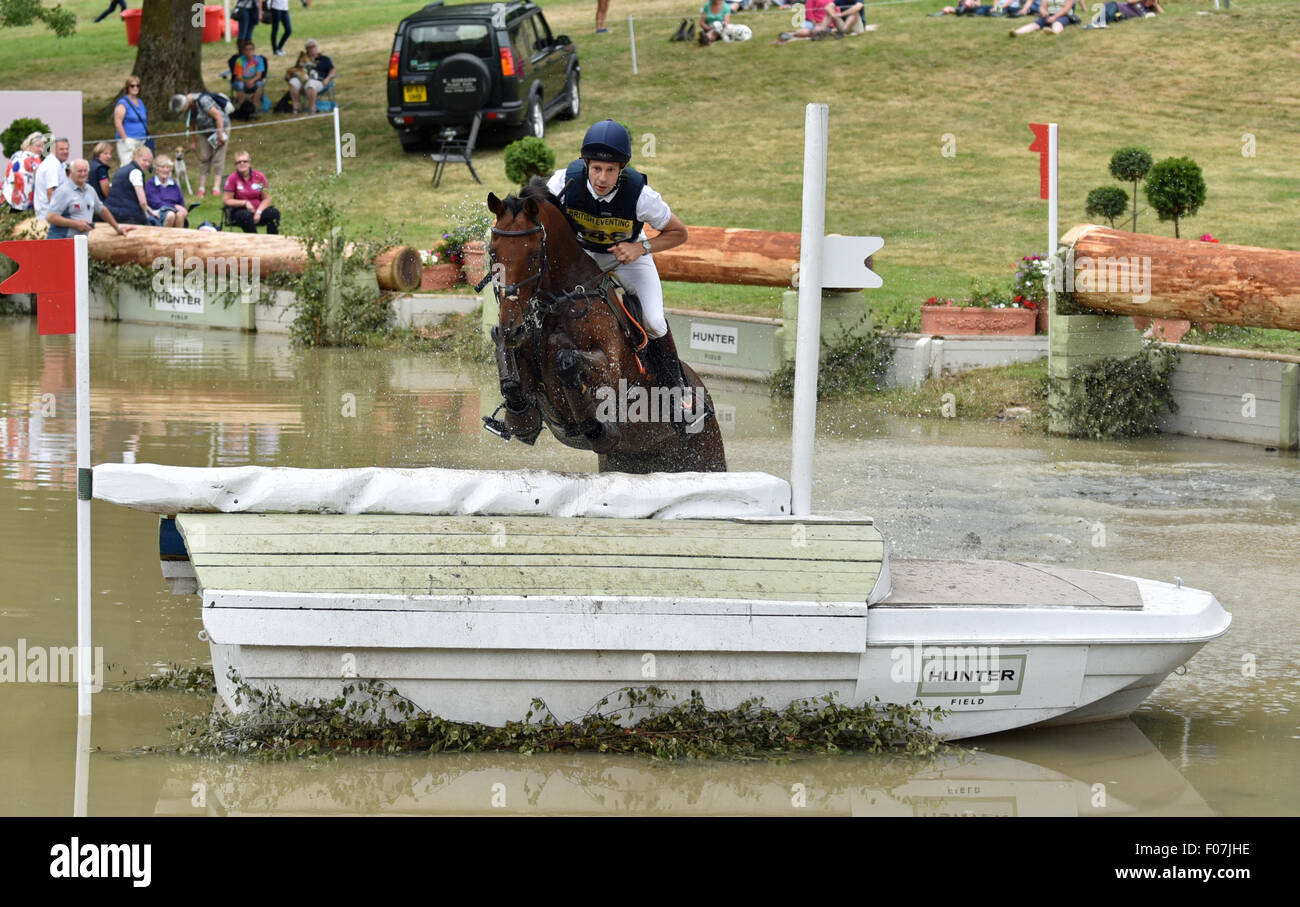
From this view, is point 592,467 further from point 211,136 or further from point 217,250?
point 211,136

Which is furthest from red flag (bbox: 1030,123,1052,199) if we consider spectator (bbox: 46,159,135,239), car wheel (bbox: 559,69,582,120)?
car wheel (bbox: 559,69,582,120)

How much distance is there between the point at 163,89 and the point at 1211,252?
1988 centimetres

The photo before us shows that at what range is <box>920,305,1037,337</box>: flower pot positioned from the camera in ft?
45.4

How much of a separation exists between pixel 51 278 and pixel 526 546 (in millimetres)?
1867

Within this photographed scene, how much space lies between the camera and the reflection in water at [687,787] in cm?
475

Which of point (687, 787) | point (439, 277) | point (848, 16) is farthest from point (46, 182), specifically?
point (848, 16)

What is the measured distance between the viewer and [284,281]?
54.5ft

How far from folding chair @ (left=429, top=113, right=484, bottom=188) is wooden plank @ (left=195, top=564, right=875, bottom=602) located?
16.5 meters

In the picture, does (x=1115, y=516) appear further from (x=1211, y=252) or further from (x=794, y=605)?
(x=794, y=605)

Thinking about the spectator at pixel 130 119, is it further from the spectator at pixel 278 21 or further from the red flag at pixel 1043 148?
the red flag at pixel 1043 148

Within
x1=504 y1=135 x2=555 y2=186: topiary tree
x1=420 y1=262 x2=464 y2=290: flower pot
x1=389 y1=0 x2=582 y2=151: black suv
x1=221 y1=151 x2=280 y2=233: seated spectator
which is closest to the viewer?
x1=420 y1=262 x2=464 y2=290: flower pot

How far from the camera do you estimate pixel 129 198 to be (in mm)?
17859

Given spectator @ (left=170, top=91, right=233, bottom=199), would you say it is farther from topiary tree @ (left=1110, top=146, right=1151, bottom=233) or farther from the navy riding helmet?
the navy riding helmet

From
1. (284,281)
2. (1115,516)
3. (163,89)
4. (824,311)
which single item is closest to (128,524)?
(1115,516)
